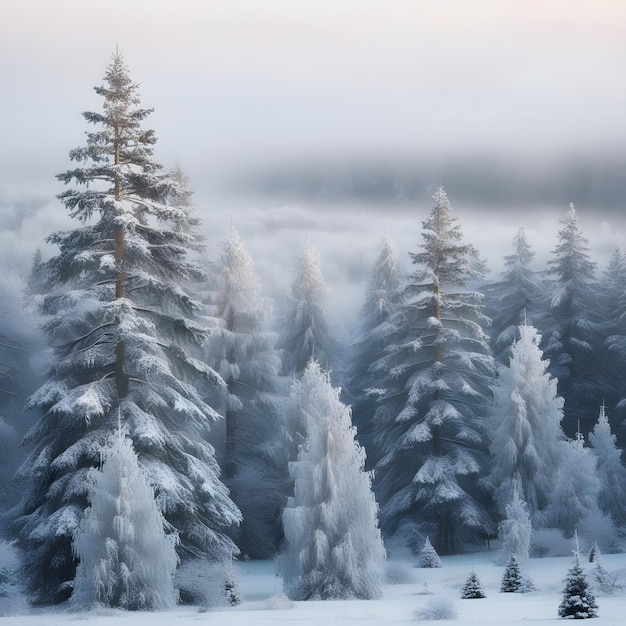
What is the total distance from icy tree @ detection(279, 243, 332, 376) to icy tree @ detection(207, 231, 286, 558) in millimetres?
6050

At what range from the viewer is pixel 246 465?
1640 inches

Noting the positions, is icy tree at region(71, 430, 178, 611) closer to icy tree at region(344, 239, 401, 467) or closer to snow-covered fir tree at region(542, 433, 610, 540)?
snow-covered fir tree at region(542, 433, 610, 540)

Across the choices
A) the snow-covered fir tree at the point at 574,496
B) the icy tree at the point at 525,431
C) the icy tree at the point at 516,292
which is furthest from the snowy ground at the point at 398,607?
the icy tree at the point at 516,292

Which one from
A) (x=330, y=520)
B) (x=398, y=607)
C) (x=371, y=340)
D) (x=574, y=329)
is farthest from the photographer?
(x=371, y=340)

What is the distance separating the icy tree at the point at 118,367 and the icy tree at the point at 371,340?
60.6 feet

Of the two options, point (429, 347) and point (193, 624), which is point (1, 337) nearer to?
point (429, 347)

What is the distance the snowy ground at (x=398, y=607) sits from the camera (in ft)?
62.7

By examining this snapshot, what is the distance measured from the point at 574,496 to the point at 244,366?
600 inches

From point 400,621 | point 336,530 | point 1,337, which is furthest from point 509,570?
point 1,337

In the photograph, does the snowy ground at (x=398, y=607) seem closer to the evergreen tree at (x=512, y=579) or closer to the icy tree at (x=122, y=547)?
the evergreen tree at (x=512, y=579)

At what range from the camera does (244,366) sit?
4247 cm

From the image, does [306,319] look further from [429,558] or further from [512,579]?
[512,579]

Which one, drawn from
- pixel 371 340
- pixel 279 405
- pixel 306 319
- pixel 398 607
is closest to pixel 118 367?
pixel 398 607

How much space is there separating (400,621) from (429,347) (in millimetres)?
22594
